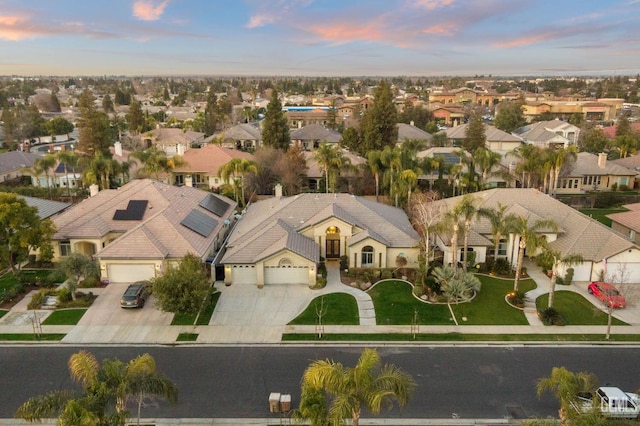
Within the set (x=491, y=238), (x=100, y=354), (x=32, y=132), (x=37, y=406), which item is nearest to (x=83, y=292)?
(x=100, y=354)

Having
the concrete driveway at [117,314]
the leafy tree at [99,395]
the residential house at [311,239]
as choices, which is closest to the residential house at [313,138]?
the residential house at [311,239]

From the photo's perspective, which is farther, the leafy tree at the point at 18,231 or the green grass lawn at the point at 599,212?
the green grass lawn at the point at 599,212

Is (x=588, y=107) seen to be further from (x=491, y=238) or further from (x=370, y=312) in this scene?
(x=370, y=312)

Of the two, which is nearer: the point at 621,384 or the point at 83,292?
the point at 621,384

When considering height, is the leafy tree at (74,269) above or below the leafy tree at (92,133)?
below

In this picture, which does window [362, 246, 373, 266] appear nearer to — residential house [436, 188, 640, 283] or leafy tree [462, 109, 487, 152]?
residential house [436, 188, 640, 283]

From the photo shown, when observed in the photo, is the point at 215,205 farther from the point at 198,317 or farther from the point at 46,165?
the point at 46,165

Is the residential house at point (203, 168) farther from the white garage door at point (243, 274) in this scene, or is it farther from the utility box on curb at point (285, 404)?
the utility box on curb at point (285, 404)
